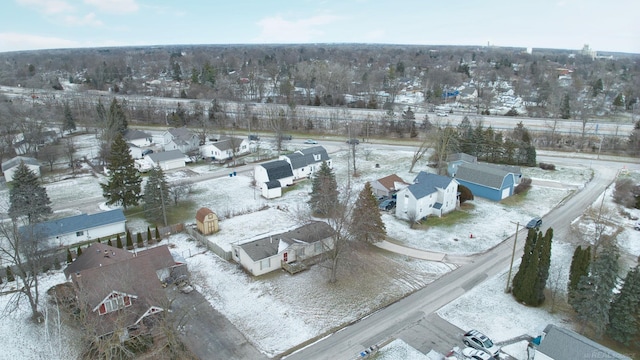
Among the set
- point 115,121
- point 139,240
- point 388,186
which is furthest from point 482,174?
point 115,121

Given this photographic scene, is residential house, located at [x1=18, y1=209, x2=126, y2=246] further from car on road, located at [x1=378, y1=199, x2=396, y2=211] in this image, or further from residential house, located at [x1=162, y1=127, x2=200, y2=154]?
residential house, located at [x1=162, y1=127, x2=200, y2=154]

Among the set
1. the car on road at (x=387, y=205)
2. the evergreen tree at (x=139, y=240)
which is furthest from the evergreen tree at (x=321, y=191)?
the evergreen tree at (x=139, y=240)

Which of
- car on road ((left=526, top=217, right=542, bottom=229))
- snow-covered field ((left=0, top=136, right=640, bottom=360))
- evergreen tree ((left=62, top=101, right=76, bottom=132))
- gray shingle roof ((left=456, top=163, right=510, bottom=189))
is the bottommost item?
snow-covered field ((left=0, top=136, right=640, bottom=360))

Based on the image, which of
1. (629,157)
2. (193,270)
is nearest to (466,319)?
(193,270)

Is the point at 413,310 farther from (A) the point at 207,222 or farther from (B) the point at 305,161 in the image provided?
(B) the point at 305,161

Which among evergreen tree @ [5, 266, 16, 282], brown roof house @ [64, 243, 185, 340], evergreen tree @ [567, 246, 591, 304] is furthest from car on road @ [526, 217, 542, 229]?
evergreen tree @ [5, 266, 16, 282]
